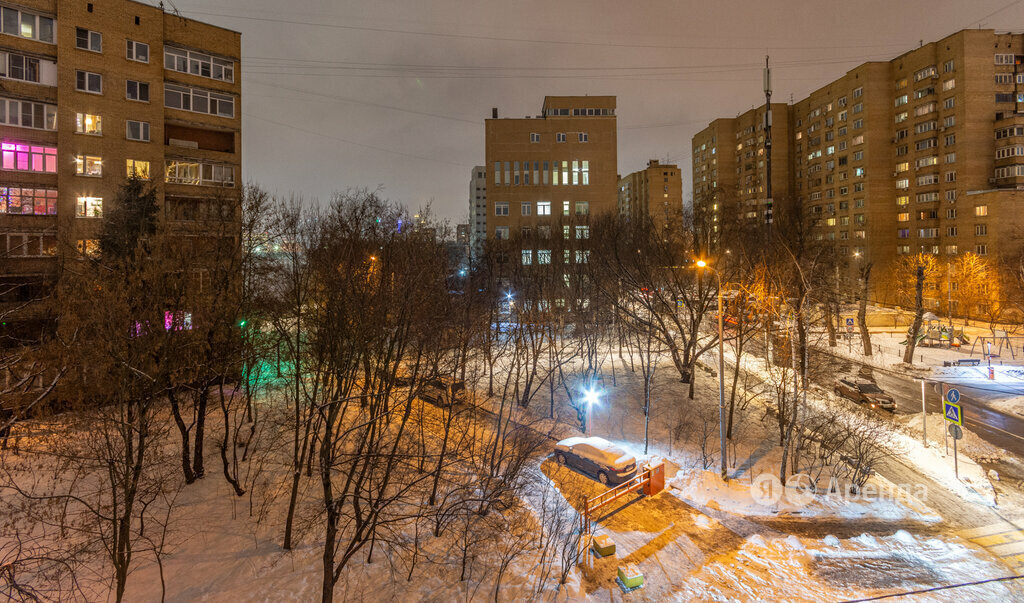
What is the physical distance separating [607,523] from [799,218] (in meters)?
36.2

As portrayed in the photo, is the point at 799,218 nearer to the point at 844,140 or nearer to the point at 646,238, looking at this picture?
the point at 646,238

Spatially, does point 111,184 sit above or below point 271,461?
above

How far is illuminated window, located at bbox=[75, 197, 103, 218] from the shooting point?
2816 cm

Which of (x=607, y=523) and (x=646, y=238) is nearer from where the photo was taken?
(x=607, y=523)

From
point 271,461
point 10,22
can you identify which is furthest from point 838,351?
point 10,22

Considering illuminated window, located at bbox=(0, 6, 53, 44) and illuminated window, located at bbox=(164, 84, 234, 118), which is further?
illuminated window, located at bbox=(164, 84, 234, 118)

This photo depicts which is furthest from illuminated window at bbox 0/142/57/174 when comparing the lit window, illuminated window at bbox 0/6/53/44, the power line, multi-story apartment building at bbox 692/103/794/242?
multi-story apartment building at bbox 692/103/794/242

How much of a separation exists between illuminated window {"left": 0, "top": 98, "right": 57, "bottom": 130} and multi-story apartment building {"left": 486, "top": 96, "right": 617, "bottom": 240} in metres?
35.3

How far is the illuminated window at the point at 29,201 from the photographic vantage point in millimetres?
26703

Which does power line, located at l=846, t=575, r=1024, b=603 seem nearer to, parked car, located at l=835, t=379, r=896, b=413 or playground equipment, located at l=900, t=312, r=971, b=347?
parked car, located at l=835, t=379, r=896, b=413

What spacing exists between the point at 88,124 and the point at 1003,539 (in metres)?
45.5

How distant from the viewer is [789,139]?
287 ft

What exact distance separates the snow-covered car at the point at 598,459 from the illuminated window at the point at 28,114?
34.2 meters

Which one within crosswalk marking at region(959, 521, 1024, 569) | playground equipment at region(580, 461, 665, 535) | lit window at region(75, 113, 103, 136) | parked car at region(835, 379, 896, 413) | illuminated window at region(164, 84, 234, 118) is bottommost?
crosswalk marking at region(959, 521, 1024, 569)
